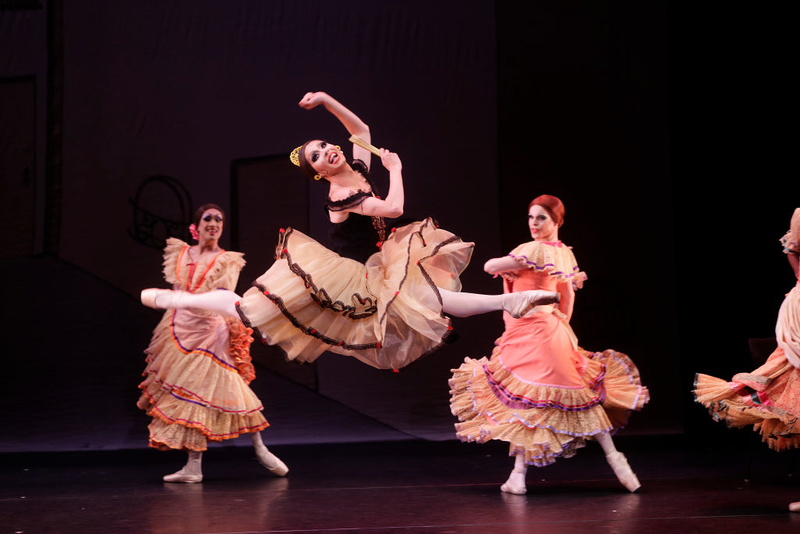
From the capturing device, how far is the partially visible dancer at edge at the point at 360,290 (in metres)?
2.97

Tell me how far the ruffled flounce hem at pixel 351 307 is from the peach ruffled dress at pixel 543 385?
0.87 m

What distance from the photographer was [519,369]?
12.5 ft

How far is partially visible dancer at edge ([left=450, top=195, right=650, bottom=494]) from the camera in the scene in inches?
147

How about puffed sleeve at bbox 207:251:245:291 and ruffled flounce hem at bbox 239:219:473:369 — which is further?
puffed sleeve at bbox 207:251:245:291

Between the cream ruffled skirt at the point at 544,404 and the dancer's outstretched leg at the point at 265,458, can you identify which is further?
the dancer's outstretched leg at the point at 265,458

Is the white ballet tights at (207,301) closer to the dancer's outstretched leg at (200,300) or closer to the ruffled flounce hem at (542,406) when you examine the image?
the dancer's outstretched leg at (200,300)

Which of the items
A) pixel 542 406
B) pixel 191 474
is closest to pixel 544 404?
pixel 542 406

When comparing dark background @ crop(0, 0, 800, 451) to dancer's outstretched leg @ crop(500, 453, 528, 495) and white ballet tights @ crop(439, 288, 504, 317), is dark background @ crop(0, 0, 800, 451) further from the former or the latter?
white ballet tights @ crop(439, 288, 504, 317)

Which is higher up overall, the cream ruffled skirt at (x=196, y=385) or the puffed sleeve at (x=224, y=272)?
the puffed sleeve at (x=224, y=272)

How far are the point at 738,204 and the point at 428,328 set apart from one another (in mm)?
3330

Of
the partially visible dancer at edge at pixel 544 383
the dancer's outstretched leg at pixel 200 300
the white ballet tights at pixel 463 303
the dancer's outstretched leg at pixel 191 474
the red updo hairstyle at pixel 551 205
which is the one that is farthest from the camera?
the dancer's outstretched leg at pixel 191 474

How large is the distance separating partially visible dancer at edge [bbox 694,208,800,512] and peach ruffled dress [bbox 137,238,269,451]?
2221mm

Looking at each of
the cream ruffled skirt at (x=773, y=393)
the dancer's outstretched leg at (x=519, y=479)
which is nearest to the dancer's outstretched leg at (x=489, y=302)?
the dancer's outstretched leg at (x=519, y=479)

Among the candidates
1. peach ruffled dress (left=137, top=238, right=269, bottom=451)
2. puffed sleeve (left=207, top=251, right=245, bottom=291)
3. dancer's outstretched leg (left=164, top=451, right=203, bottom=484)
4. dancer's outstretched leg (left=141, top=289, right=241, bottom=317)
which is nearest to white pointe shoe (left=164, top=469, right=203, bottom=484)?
dancer's outstretched leg (left=164, top=451, right=203, bottom=484)
